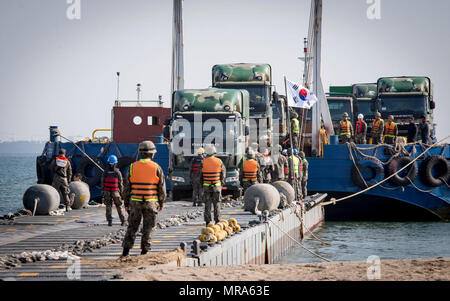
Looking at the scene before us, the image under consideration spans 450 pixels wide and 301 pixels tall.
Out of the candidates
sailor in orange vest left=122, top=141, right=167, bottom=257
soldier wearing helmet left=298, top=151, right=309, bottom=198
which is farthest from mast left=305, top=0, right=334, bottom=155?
sailor in orange vest left=122, top=141, right=167, bottom=257

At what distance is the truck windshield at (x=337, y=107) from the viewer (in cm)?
3488

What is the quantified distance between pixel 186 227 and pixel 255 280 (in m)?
7.48

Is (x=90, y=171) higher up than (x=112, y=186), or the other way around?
(x=112, y=186)

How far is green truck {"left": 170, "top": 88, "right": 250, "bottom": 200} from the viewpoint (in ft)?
80.1

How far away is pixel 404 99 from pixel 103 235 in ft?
64.4

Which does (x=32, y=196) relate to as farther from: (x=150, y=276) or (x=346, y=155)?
(x=346, y=155)

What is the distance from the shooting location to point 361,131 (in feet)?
103

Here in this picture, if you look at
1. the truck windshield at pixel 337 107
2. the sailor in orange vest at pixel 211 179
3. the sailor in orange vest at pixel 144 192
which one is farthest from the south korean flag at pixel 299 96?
the sailor in orange vest at pixel 144 192

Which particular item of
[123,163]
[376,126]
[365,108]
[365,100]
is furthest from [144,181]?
[365,100]

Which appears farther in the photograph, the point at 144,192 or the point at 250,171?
the point at 250,171

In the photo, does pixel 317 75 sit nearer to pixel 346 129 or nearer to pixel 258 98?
pixel 346 129

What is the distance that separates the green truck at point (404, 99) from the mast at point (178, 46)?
9472 mm

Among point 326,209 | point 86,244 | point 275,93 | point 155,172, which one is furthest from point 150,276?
point 326,209

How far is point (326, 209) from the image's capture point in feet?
111
